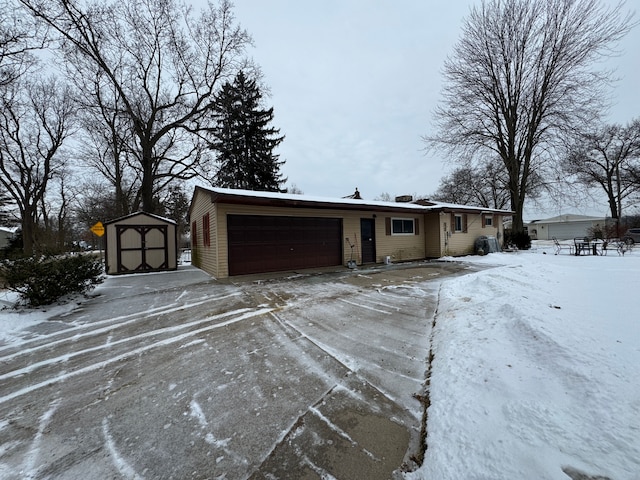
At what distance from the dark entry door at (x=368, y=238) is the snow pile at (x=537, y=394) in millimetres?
7767

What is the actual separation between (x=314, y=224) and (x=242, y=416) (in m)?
8.34

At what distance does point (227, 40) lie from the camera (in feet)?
51.2

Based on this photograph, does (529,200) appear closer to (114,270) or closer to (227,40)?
(227,40)

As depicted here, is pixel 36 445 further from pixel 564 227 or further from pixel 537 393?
pixel 564 227

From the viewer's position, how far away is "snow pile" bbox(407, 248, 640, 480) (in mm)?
1447

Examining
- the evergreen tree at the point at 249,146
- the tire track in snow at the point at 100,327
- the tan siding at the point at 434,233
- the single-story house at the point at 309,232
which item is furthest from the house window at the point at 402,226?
the evergreen tree at the point at 249,146

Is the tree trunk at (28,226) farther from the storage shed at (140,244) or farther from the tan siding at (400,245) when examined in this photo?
the tan siding at (400,245)

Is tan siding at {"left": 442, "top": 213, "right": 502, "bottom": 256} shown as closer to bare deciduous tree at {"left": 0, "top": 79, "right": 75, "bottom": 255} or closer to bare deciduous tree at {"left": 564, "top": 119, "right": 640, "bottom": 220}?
bare deciduous tree at {"left": 564, "top": 119, "right": 640, "bottom": 220}

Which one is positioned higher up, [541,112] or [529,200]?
[541,112]

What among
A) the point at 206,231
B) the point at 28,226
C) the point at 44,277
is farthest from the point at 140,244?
the point at 28,226

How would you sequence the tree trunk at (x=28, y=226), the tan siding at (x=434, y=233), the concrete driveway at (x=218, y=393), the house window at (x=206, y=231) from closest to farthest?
the concrete driveway at (x=218, y=393)
the house window at (x=206, y=231)
the tan siding at (x=434, y=233)
the tree trunk at (x=28, y=226)

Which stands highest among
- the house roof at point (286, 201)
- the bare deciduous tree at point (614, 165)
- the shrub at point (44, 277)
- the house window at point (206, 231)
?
the bare deciduous tree at point (614, 165)

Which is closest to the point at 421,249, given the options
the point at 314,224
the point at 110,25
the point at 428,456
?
the point at 314,224

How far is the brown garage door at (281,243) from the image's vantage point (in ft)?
28.4
